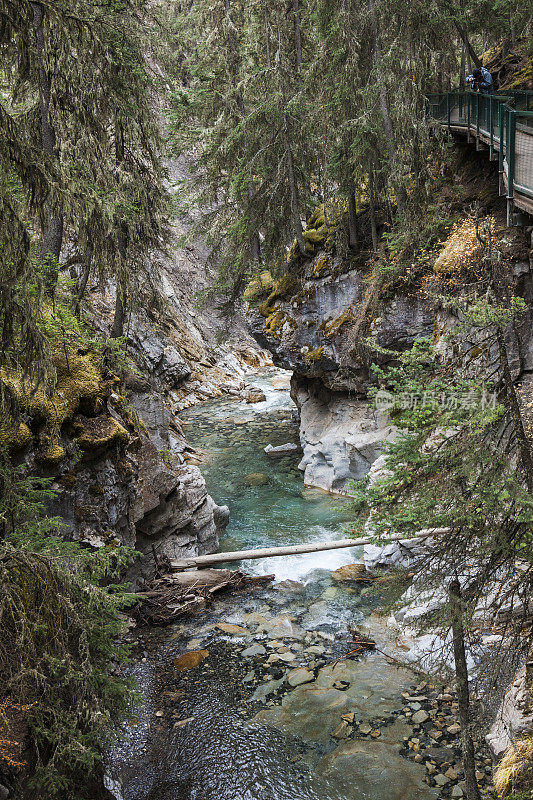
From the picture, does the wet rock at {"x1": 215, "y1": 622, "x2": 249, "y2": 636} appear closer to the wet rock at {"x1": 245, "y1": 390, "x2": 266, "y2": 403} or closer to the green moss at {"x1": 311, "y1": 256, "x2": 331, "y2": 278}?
the green moss at {"x1": 311, "y1": 256, "x2": 331, "y2": 278}

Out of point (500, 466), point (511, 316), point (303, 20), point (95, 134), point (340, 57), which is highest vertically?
point (303, 20)

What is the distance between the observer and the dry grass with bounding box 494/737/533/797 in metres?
4.91

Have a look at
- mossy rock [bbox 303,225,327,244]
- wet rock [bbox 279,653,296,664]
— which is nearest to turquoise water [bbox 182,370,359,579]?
wet rock [bbox 279,653,296,664]

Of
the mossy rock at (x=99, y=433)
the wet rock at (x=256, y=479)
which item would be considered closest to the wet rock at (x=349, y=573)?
the mossy rock at (x=99, y=433)

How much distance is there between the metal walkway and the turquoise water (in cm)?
591

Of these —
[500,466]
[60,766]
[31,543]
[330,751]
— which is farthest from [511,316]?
[330,751]

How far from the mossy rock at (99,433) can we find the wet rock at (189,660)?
396cm

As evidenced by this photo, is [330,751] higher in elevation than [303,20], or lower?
lower

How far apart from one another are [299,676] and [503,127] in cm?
1037

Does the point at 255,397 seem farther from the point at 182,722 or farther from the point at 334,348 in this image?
the point at 182,722

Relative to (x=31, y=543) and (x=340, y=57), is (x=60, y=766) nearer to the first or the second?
(x=31, y=543)

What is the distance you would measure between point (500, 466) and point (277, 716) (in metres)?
5.38

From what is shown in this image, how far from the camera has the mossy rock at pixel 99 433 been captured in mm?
8938

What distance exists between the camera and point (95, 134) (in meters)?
10.3
